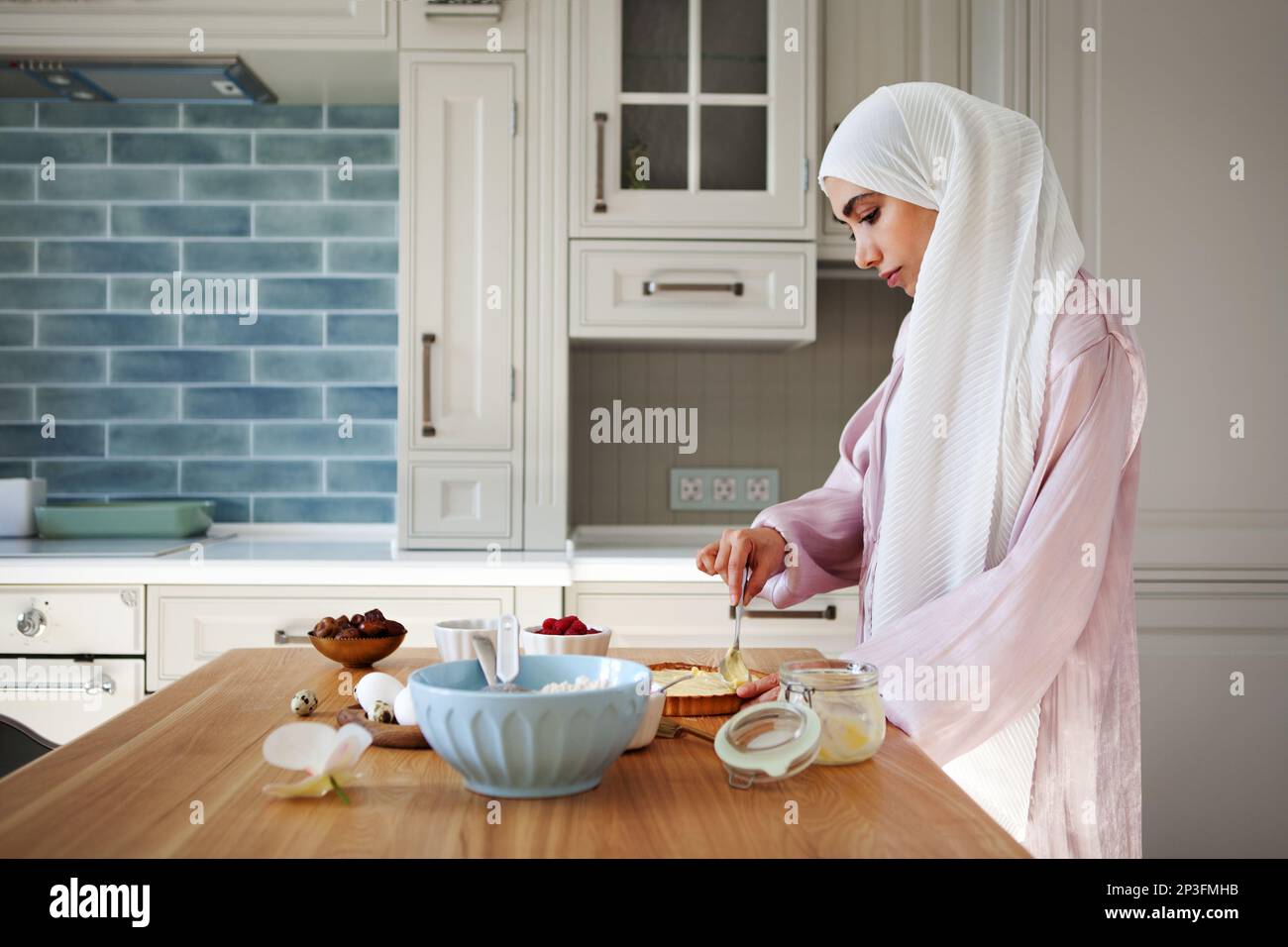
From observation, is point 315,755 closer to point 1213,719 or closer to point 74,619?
point 74,619

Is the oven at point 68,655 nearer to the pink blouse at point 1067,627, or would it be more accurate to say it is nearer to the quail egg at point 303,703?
the quail egg at point 303,703

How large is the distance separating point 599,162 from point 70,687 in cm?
153

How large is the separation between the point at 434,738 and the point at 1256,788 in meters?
2.17

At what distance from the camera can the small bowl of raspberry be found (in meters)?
1.08

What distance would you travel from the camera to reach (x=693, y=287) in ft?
7.87

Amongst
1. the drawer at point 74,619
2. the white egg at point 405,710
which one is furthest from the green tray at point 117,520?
the white egg at point 405,710

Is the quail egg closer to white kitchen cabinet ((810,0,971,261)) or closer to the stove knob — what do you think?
the stove knob

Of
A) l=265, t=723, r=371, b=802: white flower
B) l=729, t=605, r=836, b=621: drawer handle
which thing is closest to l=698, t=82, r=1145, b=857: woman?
l=265, t=723, r=371, b=802: white flower

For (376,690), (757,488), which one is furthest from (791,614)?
(376,690)

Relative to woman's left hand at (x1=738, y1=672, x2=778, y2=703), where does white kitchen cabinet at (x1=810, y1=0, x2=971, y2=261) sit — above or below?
above

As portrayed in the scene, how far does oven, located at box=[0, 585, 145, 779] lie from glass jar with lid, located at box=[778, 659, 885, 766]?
1735 millimetres

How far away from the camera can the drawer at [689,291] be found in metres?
2.42
